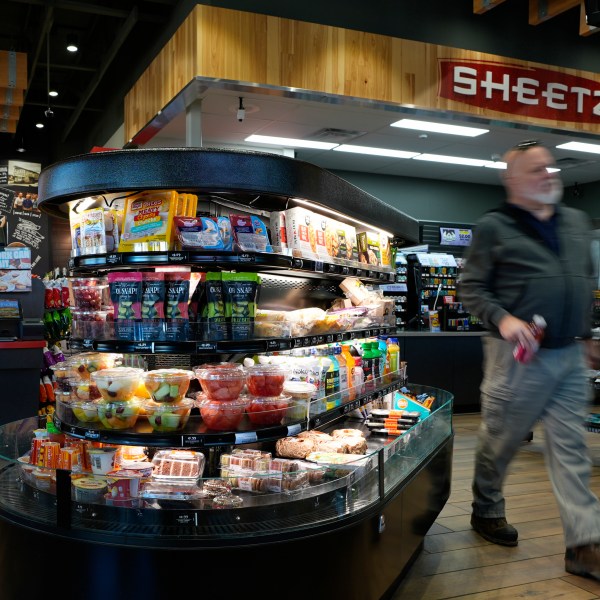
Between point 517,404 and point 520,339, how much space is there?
0.36m

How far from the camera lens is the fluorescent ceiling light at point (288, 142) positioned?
288 inches

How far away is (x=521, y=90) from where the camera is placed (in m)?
Answer: 6.40

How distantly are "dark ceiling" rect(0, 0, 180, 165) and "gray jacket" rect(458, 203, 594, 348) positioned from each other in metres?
4.30

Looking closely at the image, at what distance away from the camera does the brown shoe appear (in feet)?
9.36

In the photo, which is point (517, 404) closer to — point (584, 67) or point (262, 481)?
point (262, 481)

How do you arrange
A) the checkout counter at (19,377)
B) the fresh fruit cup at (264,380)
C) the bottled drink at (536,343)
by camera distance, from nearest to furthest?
the fresh fruit cup at (264,380), the bottled drink at (536,343), the checkout counter at (19,377)

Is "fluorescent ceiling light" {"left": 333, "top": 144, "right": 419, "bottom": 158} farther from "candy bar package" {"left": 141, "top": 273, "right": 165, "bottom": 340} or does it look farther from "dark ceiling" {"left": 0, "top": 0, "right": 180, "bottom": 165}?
"candy bar package" {"left": 141, "top": 273, "right": 165, "bottom": 340}

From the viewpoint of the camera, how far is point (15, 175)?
1055cm

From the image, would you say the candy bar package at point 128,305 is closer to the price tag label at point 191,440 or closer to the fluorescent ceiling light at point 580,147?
the price tag label at point 191,440

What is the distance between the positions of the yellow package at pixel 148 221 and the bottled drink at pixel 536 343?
1395mm

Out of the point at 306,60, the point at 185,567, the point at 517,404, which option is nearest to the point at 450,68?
the point at 306,60

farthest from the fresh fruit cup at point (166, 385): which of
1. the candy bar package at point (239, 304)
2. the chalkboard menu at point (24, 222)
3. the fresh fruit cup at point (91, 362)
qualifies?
the chalkboard menu at point (24, 222)

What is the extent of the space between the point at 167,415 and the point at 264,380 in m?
0.38

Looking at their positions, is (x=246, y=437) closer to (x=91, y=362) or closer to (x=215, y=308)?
(x=215, y=308)
